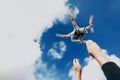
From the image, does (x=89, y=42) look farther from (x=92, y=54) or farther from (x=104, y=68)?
(x=104, y=68)

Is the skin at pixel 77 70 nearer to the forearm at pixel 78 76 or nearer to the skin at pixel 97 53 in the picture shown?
the forearm at pixel 78 76

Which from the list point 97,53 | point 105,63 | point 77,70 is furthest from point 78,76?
point 105,63

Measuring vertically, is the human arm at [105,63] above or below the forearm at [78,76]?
below

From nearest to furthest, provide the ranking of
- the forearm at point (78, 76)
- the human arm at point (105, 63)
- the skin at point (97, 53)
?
the human arm at point (105, 63) < the skin at point (97, 53) < the forearm at point (78, 76)

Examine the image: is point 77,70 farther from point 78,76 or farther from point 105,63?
point 105,63

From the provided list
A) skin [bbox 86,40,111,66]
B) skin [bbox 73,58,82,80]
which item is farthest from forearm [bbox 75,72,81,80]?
skin [bbox 86,40,111,66]

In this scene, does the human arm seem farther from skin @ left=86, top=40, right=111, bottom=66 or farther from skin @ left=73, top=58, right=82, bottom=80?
skin @ left=73, top=58, right=82, bottom=80

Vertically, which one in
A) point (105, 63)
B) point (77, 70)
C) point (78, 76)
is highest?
point (77, 70)

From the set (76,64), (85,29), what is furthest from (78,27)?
(76,64)

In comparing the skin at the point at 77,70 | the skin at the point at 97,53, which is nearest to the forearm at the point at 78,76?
the skin at the point at 77,70
